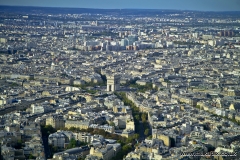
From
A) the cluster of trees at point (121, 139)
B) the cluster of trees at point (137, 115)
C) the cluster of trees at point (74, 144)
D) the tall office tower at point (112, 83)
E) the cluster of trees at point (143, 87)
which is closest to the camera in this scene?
the cluster of trees at point (121, 139)

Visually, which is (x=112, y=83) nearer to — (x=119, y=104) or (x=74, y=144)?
(x=119, y=104)

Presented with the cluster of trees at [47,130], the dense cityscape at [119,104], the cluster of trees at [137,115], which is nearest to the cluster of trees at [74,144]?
the dense cityscape at [119,104]

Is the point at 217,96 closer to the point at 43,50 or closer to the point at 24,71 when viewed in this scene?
the point at 24,71

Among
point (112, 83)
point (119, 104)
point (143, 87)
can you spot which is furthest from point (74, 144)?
point (143, 87)

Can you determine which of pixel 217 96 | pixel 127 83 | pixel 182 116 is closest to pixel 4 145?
pixel 182 116

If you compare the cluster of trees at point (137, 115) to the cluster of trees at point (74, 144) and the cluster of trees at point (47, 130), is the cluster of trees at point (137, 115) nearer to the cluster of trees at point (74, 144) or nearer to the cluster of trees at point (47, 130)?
the cluster of trees at point (74, 144)

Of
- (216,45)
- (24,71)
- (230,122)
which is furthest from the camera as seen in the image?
(216,45)

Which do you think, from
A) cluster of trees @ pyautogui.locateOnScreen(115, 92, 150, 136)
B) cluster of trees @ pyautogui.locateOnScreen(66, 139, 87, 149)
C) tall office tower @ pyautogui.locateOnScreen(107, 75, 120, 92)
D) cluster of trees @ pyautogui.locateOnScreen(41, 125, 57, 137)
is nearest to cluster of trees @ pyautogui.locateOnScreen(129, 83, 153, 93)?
tall office tower @ pyautogui.locateOnScreen(107, 75, 120, 92)

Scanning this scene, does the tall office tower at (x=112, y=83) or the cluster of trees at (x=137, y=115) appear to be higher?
the tall office tower at (x=112, y=83)

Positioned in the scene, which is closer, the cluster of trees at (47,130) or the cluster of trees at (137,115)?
the cluster of trees at (47,130)
